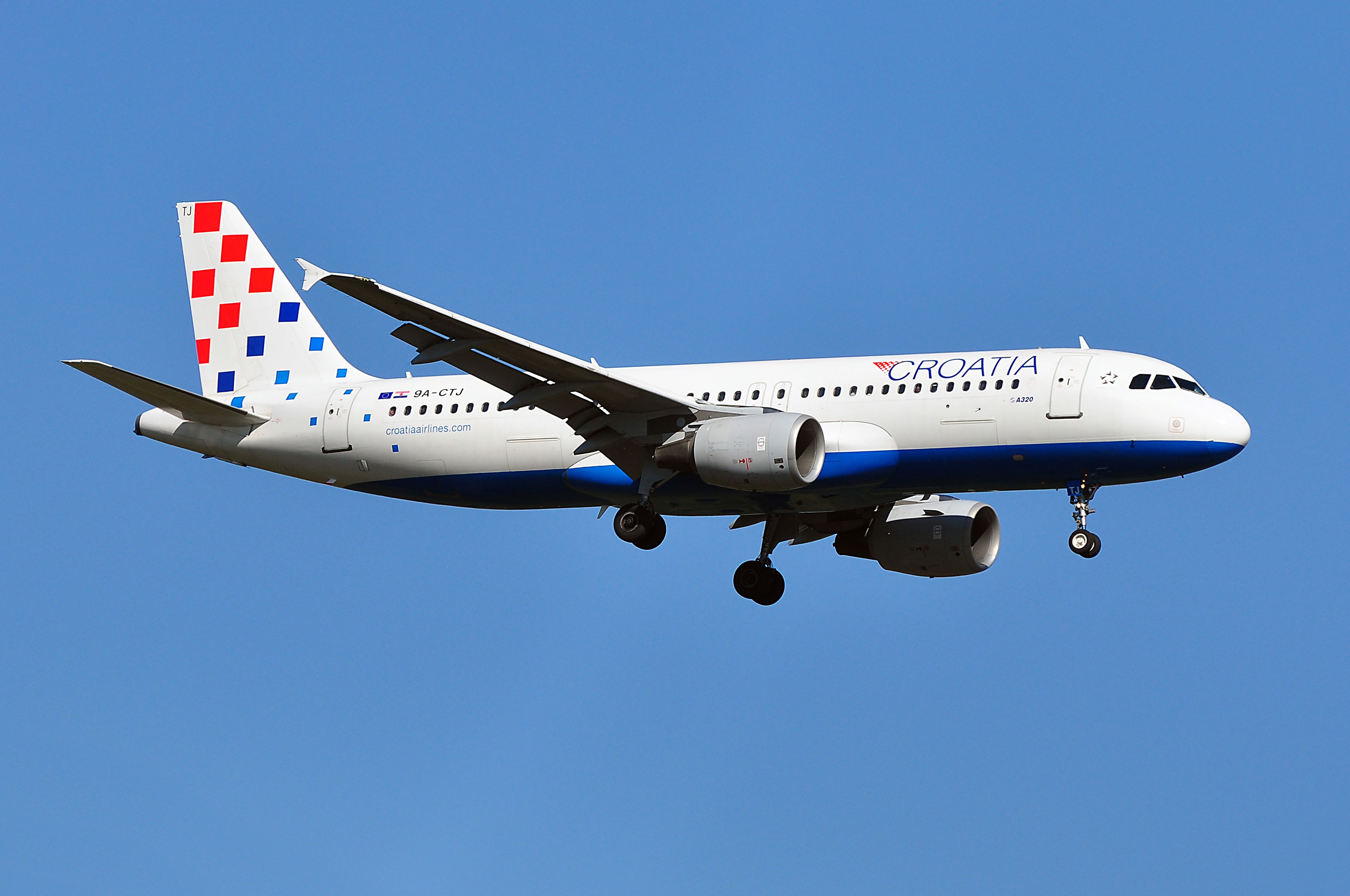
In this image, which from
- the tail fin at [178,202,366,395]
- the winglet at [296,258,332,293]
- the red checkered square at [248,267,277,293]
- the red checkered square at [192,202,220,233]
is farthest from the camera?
the red checkered square at [192,202,220,233]

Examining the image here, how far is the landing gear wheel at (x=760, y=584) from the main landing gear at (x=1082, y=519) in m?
8.60

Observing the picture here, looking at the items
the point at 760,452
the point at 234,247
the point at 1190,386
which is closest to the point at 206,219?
the point at 234,247

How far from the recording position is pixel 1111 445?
3681 cm

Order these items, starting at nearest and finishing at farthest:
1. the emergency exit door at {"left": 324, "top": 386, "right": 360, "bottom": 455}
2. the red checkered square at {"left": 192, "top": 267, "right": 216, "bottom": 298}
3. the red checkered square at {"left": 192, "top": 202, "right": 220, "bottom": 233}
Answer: the emergency exit door at {"left": 324, "top": 386, "right": 360, "bottom": 455}
the red checkered square at {"left": 192, "top": 267, "right": 216, "bottom": 298}
the red checkered square at {"left": 192, "top": 202, "right": 220, "bottom": 233}

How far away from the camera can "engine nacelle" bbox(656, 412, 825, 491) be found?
3662cm

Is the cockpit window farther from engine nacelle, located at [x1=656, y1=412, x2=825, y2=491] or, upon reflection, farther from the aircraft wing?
the aircraft wing

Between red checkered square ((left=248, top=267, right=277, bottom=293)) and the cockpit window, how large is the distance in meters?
23.4

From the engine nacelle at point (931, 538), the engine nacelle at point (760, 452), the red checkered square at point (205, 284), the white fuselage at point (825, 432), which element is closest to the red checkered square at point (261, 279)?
the red checkered square at point (205, 284)

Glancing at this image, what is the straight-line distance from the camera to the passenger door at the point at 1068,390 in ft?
121

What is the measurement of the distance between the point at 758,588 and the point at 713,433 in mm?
7248

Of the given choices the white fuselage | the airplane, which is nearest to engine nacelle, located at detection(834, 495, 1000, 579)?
the airplane

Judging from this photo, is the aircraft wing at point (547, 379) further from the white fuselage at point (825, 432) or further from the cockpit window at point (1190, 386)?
the cockpit window at point (1190, 386)

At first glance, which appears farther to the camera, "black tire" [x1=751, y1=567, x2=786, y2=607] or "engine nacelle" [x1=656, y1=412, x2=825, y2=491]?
"black tire" [x1=751, y1=567, x2=786, y2=607]

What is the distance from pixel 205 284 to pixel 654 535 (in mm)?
15284
